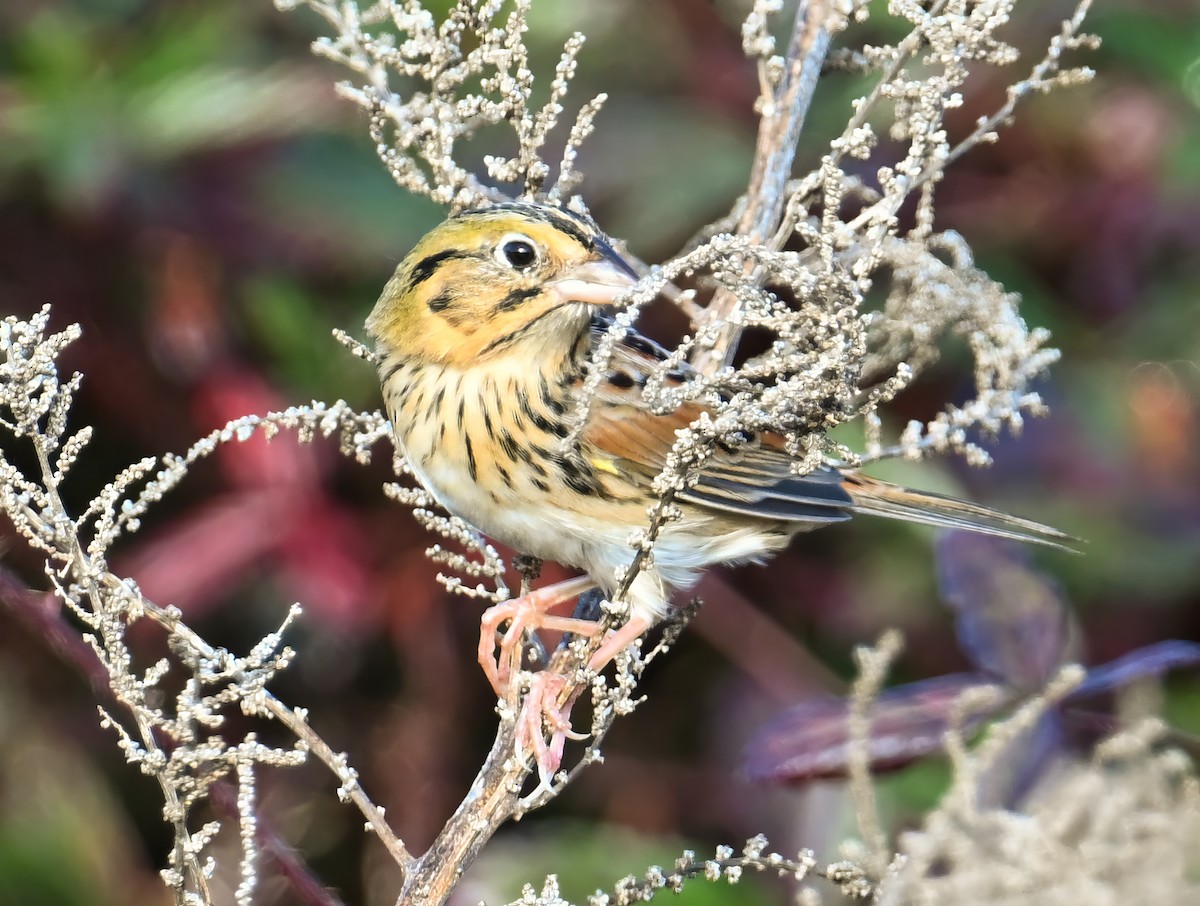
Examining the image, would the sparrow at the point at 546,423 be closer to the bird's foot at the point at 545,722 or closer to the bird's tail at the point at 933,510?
the bird's tail at the point at 933,510

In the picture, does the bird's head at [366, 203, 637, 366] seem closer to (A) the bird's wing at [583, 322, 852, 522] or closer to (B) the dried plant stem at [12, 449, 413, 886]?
(A) the bird's wing at [583, 322, 852, 522]

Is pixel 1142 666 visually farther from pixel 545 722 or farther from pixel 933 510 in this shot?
pixel 933 510

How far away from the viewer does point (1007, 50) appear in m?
2.09

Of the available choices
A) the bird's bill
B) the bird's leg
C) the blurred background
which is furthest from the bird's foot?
the blurred background

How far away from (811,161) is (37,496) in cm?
213

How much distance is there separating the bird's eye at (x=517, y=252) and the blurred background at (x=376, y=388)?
0.71 meters

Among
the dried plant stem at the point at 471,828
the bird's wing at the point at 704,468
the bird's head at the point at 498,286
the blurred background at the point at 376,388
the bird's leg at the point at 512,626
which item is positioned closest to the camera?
the dried plant stem at the point at 471,828

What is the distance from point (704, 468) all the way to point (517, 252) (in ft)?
1.72

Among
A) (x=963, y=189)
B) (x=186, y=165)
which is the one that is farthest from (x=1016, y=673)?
(x=186, y=165)

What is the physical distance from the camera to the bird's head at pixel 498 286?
242 centimetres

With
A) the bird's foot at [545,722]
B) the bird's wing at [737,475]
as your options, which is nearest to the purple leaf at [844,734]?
the bird's foot at [545,722]

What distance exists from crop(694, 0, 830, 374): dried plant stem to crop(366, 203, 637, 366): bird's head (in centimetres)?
19

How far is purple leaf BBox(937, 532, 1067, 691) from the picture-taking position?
6.40ft

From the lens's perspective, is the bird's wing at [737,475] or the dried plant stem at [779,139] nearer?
the dried plant stem at [779,139]
